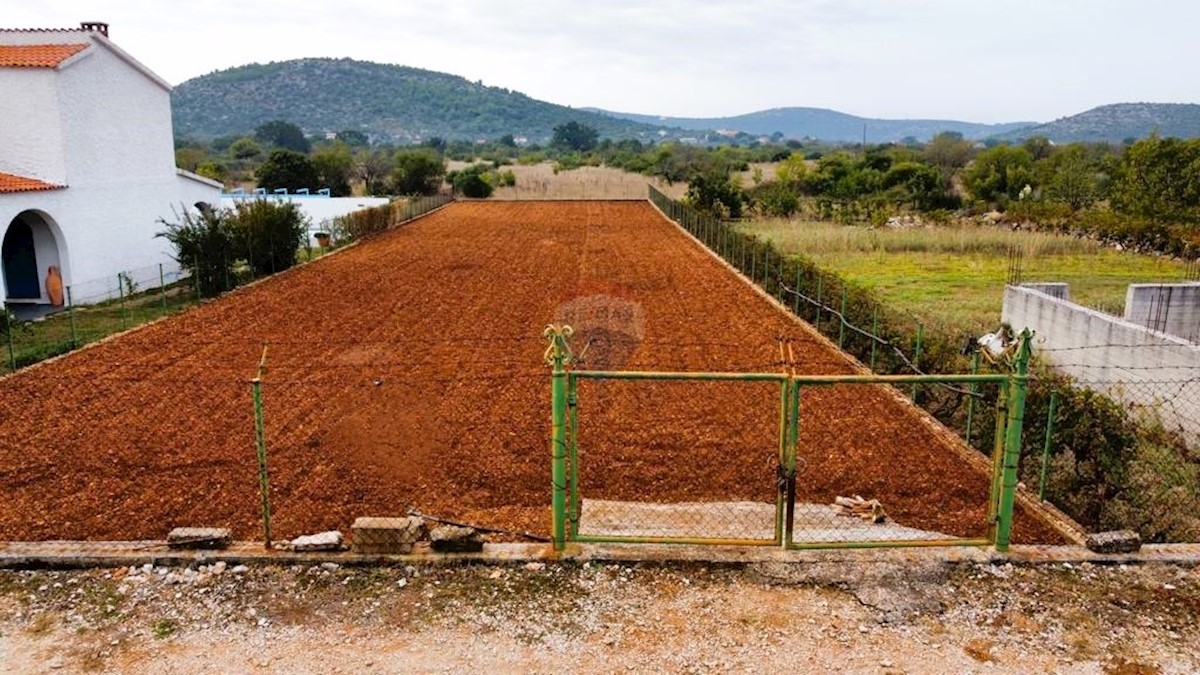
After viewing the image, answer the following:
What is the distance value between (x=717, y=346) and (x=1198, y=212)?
30.0m

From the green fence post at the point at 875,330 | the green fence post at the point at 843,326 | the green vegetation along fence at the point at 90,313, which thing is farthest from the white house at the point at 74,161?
the green fence post at the point at 875,330

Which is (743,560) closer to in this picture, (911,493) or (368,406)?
(911,493)

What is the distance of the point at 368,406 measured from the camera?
11602mm

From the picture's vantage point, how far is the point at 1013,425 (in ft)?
20.9

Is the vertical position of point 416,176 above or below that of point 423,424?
above

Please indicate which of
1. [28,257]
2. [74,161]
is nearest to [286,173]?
[74,161]

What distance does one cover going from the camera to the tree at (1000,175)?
51531 mm

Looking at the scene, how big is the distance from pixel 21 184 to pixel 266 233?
613cm

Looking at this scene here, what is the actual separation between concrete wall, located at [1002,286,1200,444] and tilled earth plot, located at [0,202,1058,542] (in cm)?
330

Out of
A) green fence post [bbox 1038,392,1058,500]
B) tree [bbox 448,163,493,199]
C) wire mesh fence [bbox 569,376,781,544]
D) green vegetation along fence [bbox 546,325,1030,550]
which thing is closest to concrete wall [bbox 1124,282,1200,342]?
green vegetation along fence [bbox 546,325,1030,550]

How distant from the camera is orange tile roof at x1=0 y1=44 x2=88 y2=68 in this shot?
19.9m

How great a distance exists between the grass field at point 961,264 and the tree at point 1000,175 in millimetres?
16460

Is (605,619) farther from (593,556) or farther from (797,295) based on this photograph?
(797,295)

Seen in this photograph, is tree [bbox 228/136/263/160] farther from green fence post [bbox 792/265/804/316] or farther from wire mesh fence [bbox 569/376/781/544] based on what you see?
wire mesh fence [bbox 569/376/781/544]
